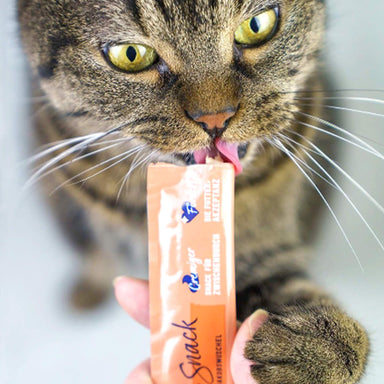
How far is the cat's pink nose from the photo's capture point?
20.1 inches

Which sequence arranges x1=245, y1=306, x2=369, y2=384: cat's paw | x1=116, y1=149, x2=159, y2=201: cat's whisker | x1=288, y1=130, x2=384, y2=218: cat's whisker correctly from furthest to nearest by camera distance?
1. x1=288, y1=130, x2=384, y2=218: cat's whisker
2. x1=116, y1=149, x2=159, y2=201: cat's whisker
3. x1=245, y1=306, x2=369, y2=384: cat's paw

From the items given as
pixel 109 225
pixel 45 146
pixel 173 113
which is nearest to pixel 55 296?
pixel 109 225

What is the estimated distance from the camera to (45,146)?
81 centimetres

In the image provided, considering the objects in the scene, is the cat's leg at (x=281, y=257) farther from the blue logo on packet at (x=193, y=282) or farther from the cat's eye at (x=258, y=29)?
the cat's eye at (x=258, y=29)

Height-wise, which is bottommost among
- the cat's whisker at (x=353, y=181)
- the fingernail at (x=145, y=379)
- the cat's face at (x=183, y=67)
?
the fingernail at (x=145, y=379)

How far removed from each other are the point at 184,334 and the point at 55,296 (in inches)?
17.4

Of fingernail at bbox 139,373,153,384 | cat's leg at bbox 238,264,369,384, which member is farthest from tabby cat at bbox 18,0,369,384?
fingernail at bbox 139,373,153,384

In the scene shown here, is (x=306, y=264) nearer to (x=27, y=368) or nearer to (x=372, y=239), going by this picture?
(x=372, y=239)

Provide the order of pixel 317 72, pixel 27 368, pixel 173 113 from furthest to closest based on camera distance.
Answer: pixel 27 368 < pixel 317 72 < pixel 173 113

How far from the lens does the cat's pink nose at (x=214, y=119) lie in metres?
0.51

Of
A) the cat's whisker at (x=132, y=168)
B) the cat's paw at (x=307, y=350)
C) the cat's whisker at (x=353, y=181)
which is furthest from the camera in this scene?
the cat's whisker at (x=353, y=181)

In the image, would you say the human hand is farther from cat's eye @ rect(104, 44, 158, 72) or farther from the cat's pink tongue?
cat's eye @ rect(104, 44, 158, 72)

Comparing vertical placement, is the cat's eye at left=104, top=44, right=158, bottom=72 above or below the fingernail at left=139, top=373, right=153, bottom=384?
above

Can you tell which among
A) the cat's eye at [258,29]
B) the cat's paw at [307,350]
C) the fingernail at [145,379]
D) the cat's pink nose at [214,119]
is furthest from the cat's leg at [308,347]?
the cat's eye at [258,29]
